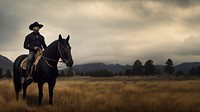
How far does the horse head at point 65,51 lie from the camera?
1110 centimetres

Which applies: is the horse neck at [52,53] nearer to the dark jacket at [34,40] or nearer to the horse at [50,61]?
the horse at [50,61]

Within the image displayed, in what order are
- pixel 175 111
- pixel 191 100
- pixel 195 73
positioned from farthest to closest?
pixel 195 73, pixel 191 100, pixel 175 111

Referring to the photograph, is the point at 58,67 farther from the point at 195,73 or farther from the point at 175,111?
the point at 195,73

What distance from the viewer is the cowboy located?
1252cm

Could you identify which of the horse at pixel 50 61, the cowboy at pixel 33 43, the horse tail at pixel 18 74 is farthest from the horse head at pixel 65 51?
the horse tail at pixel 18 74

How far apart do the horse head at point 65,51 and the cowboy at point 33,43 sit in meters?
1.39

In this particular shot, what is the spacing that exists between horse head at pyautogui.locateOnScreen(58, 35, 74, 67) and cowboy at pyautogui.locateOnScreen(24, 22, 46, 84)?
1.39 m

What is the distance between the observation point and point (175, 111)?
32.6ft

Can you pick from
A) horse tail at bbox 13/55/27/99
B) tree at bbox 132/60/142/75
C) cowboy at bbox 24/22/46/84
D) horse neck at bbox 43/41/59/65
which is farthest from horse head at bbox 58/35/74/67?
tree at bbox 132/60/142/75

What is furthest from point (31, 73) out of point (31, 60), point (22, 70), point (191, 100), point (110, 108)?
point (191, 100)

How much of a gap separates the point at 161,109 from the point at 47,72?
14.2ft

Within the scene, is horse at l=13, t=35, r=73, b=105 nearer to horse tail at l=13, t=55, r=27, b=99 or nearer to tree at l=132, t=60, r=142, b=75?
horse tail at l=13, t=55, r=27, b=99

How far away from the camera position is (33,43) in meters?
12.7

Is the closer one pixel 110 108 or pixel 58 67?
pixel 110 108
